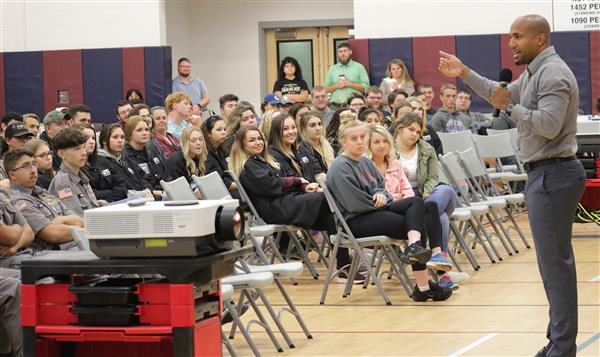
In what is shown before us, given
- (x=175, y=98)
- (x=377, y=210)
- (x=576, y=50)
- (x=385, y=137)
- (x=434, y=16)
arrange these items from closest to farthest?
(x=377, y=210)
(x=385, y=137)
(x=175, y=98)
(x=576, y=50)
(x=434, y=16)

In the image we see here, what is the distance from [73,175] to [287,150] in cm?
229

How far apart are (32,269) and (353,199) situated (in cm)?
399

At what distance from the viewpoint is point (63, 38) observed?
16781mm

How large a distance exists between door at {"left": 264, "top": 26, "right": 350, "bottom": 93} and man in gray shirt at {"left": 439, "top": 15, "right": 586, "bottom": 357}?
496 inches

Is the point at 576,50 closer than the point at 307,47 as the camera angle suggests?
Yes

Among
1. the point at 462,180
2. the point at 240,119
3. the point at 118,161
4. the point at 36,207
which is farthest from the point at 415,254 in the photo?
the point at 240,119

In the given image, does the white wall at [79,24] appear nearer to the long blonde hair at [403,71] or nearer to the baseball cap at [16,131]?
the long blonde hair at [403,71]

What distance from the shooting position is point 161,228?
439 cm

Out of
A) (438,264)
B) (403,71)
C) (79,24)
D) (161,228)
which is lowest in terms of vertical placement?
(438,264)

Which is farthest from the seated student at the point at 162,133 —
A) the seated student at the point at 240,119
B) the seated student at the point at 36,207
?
the seated student at the point at 36,207

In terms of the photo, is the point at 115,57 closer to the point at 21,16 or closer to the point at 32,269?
the point at 21,16

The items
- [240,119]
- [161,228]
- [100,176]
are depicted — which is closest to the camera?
[161,228]

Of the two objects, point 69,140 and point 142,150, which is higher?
point 69,140

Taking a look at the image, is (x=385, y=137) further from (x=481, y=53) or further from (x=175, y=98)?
(x=481, y=53)
